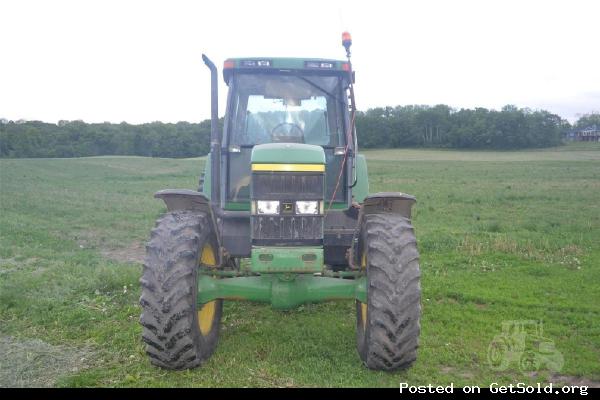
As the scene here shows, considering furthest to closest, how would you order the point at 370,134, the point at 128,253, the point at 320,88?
the point at 370,134
the point at 128,253
the point at 320,88

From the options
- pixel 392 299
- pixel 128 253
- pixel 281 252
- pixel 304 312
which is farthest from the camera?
pixel 128 253

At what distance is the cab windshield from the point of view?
6.12 metres

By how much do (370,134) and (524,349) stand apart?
60.3m

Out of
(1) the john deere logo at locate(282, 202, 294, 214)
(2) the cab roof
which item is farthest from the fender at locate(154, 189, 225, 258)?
(2) the cab roof

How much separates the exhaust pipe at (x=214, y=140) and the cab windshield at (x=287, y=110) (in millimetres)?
436

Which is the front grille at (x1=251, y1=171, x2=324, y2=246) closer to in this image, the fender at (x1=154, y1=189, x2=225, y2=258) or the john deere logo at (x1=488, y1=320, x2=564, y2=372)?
the fender at (x1=154, y1=189, x2=225, y2=258)

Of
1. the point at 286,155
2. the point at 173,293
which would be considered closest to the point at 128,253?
the point at 173,293

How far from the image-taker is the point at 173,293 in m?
4.57

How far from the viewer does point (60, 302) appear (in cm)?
685

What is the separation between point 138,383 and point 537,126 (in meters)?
65.9

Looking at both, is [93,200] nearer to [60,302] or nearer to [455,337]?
[60,302]

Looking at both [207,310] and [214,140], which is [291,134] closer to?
[214,140]

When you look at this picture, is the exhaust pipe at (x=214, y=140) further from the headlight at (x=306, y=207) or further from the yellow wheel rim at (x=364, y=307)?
the yellow wheel rim at (x=364, y=307)

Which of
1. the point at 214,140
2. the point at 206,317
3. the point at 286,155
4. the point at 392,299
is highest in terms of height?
the point at 214,140
